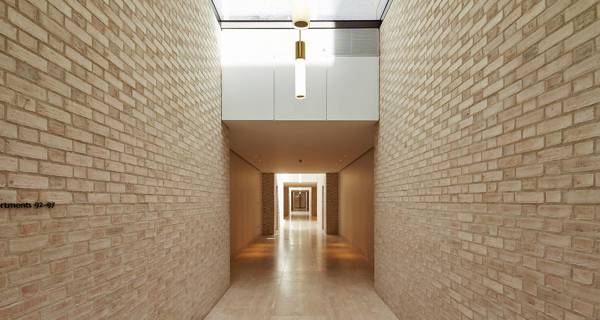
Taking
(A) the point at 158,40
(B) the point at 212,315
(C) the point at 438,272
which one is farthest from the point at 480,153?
(B) the point at 212,315

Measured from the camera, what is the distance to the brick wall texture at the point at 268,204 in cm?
1522

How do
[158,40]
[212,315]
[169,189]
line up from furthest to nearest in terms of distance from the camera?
[212,315], [169,189], [158,40]

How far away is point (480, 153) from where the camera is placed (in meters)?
2.28

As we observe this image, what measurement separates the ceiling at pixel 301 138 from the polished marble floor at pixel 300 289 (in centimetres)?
A: 258

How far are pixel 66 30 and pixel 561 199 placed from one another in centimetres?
253

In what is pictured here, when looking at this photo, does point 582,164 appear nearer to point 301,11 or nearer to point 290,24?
point 301,11

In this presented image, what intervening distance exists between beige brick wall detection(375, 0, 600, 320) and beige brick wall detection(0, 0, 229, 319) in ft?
7.67

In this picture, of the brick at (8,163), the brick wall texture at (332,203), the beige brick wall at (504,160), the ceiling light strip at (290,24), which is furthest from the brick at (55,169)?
the brick wall texture at (332,203)

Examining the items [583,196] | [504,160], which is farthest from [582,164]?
[504,160]

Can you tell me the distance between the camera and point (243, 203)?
1052cm

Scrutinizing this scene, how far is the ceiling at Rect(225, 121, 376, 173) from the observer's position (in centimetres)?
548

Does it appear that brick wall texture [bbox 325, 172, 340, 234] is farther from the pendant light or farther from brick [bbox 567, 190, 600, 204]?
brick [bbox 567, 190, 600, 204]

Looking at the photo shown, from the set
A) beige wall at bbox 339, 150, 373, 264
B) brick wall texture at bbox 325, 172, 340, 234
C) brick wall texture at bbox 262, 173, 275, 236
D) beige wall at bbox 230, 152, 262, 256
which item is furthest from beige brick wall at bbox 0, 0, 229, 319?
brick wall texture at bbox 325, 172, 340, 234

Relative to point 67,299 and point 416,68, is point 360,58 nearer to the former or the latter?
point 416,68
